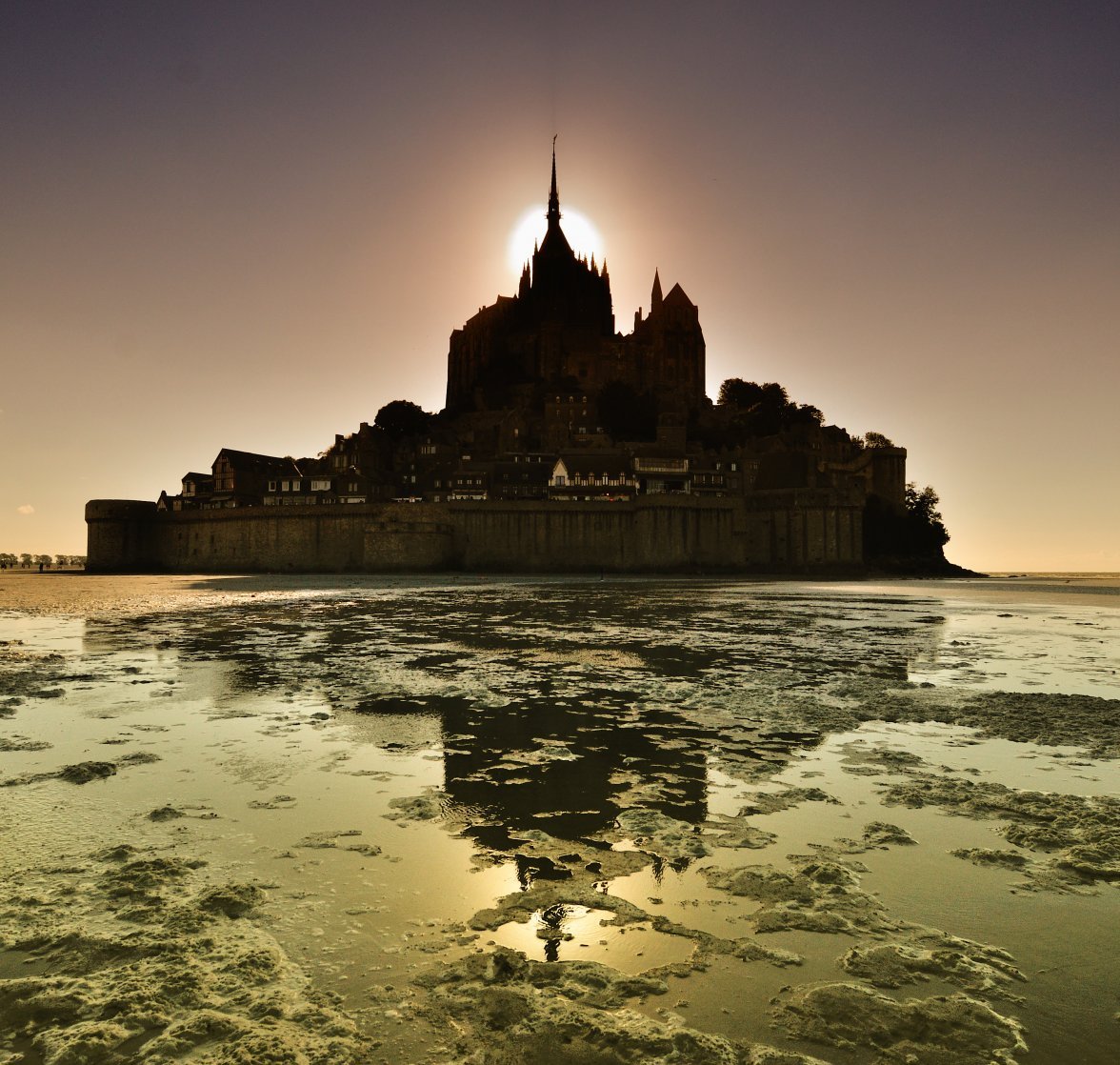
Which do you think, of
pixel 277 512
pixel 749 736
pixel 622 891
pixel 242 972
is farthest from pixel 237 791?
pixel 277 512

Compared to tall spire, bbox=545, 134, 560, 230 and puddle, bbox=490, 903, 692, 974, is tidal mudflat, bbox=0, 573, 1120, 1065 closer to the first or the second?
puddle, bbox=490, 903, 692, 974

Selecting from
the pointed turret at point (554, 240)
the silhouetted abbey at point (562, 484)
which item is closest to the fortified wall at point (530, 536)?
the silhouetted abbey at point (562, 484)

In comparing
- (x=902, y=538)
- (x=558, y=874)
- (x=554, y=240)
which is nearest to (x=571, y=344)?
(x=554, y=240)

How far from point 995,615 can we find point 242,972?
2768 cm

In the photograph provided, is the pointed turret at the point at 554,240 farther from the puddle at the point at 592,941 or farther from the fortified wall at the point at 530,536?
the puddle at the point at 592,941

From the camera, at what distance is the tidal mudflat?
106 inches

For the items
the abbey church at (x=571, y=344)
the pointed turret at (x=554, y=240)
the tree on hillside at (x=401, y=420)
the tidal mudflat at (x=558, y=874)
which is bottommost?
the tidal mudflat at (x=558, y=874)

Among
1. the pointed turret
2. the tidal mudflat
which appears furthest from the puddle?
the pointed turret

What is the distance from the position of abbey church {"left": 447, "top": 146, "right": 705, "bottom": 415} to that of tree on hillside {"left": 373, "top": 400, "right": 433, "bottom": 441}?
390 inches

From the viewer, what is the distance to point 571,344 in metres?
115

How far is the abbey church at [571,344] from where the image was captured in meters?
113

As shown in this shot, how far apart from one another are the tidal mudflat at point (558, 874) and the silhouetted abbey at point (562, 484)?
54.3m

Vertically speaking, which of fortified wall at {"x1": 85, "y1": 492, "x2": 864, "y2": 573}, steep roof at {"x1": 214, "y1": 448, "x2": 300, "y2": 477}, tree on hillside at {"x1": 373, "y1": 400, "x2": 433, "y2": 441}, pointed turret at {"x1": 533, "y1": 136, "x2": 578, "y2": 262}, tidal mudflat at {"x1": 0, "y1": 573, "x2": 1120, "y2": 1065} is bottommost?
tidal mudflat at {"x1": 0, "y1": 573, "x2": 1120, "y2": 1065}

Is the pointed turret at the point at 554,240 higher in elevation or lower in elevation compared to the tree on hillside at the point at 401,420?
higher
